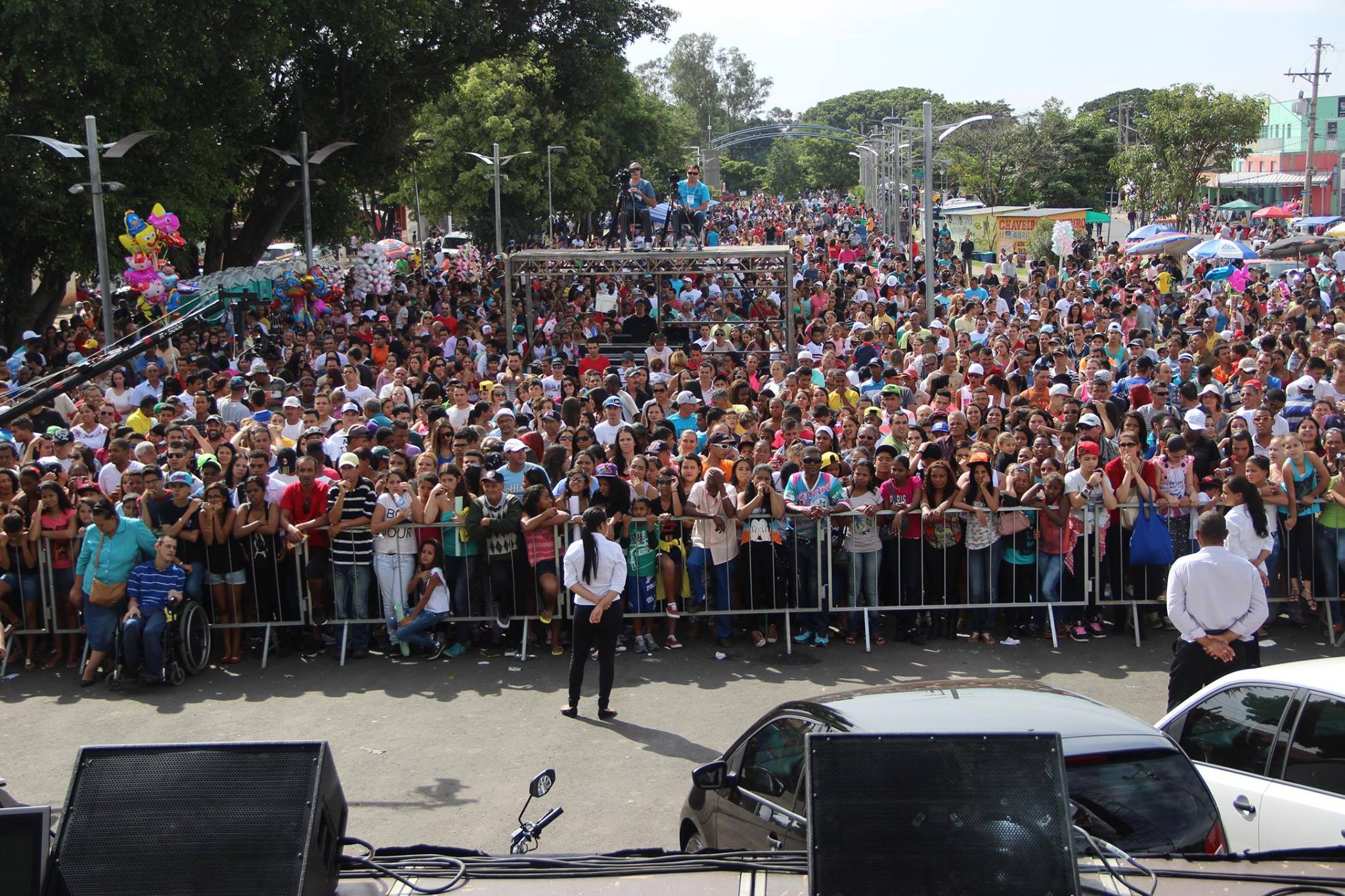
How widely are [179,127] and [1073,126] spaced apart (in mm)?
64277

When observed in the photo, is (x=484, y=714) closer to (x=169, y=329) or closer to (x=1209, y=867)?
(x=169, y=329)

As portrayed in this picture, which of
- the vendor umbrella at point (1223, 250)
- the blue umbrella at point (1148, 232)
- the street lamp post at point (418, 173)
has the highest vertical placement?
the street lamp post at point (418, 173)

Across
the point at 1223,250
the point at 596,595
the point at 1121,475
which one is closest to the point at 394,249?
the point at 1223,250

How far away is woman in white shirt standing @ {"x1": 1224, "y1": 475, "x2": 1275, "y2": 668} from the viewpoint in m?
9.19

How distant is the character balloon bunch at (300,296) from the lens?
25266 mm

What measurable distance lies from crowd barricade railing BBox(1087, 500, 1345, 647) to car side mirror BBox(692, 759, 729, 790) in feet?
17.6

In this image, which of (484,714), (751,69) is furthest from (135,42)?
(751,69)

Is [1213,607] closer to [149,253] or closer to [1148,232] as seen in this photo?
[149,253]

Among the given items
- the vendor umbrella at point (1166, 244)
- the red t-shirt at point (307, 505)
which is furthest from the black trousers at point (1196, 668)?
the vendor umbrella at point (1166, 244)

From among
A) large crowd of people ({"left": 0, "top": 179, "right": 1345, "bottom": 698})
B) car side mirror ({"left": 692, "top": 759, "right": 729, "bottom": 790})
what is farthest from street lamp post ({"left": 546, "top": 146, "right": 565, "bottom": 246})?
car side mirror ({"left": 692, "top": 759, "right": 729, "bottom": 790})

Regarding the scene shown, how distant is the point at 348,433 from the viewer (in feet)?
39.0

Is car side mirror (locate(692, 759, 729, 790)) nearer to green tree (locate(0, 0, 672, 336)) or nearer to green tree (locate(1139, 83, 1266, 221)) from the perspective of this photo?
green tree (locate(0, 0, 672, 336))

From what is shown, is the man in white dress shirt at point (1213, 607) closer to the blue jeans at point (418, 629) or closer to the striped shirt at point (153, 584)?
the blue jeans at point (418, 629)

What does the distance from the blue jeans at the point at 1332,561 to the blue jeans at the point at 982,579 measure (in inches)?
102
